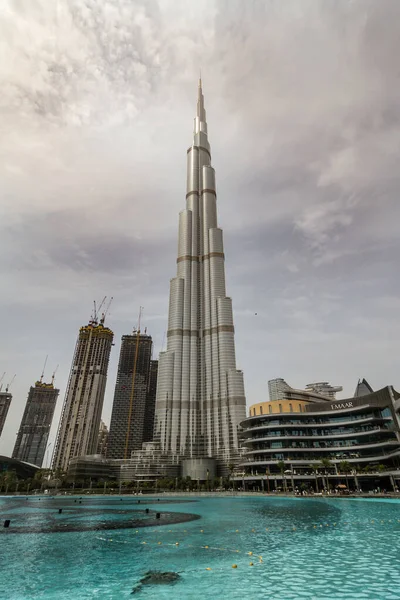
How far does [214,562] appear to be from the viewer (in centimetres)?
2534

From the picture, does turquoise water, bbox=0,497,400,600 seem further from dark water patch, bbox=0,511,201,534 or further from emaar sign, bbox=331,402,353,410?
emaar sign, bbox=331,402,353,410

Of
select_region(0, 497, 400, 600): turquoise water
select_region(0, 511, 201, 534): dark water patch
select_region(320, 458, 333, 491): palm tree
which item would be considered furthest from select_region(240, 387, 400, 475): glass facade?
select_region(0, 497, 400, 600): turquoise water

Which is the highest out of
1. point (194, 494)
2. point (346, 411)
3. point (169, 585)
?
point (346, 411)

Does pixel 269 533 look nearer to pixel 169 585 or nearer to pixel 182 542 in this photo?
pixel 182 542

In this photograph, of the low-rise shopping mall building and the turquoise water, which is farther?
the low-rise shopping mall building

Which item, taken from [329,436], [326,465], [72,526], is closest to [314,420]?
[329,436]

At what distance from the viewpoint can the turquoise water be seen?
19.3 metres

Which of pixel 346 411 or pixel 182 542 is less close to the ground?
pixel 346 411

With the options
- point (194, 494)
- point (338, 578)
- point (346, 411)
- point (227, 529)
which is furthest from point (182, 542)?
point (346, 411)

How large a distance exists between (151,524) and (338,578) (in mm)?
32846

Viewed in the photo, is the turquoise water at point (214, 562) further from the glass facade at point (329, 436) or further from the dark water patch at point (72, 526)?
the glass facade at point (329, 436)

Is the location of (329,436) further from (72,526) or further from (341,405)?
(72,526)

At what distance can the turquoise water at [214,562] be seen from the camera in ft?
63.4

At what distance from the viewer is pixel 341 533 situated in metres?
35.3
